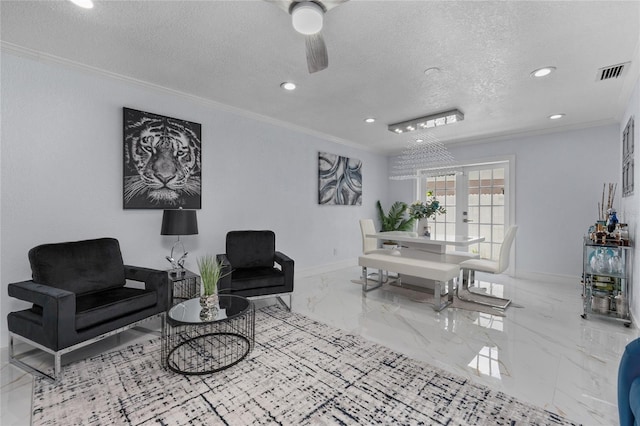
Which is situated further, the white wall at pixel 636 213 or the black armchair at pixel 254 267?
the black armchair at pixel 254 267

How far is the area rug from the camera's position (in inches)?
66.6

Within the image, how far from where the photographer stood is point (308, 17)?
1745 mm

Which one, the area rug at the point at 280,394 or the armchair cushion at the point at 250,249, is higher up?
the armchair cushion at the point at 250,249

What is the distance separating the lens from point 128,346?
2.53 m

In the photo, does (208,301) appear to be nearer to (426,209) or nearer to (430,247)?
(430,247)

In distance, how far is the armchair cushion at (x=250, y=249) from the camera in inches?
145

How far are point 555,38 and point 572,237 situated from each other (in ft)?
11.8

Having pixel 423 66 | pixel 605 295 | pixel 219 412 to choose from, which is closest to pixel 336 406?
pixel 219 412

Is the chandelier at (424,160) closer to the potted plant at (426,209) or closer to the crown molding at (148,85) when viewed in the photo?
the potted plant at (426,209)

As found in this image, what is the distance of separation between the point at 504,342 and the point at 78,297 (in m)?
3.71

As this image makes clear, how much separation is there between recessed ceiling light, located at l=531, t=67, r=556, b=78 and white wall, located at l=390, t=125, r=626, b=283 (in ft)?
8.20

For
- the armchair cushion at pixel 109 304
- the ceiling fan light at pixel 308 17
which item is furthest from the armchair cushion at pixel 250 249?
the ceiling fan light at pixel 308 17

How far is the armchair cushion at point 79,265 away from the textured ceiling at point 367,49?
67.1 inches

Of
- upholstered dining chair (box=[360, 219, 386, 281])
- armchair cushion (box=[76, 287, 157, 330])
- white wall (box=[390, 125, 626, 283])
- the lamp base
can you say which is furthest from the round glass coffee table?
white wall (box=[390, 125, 626, 283])
